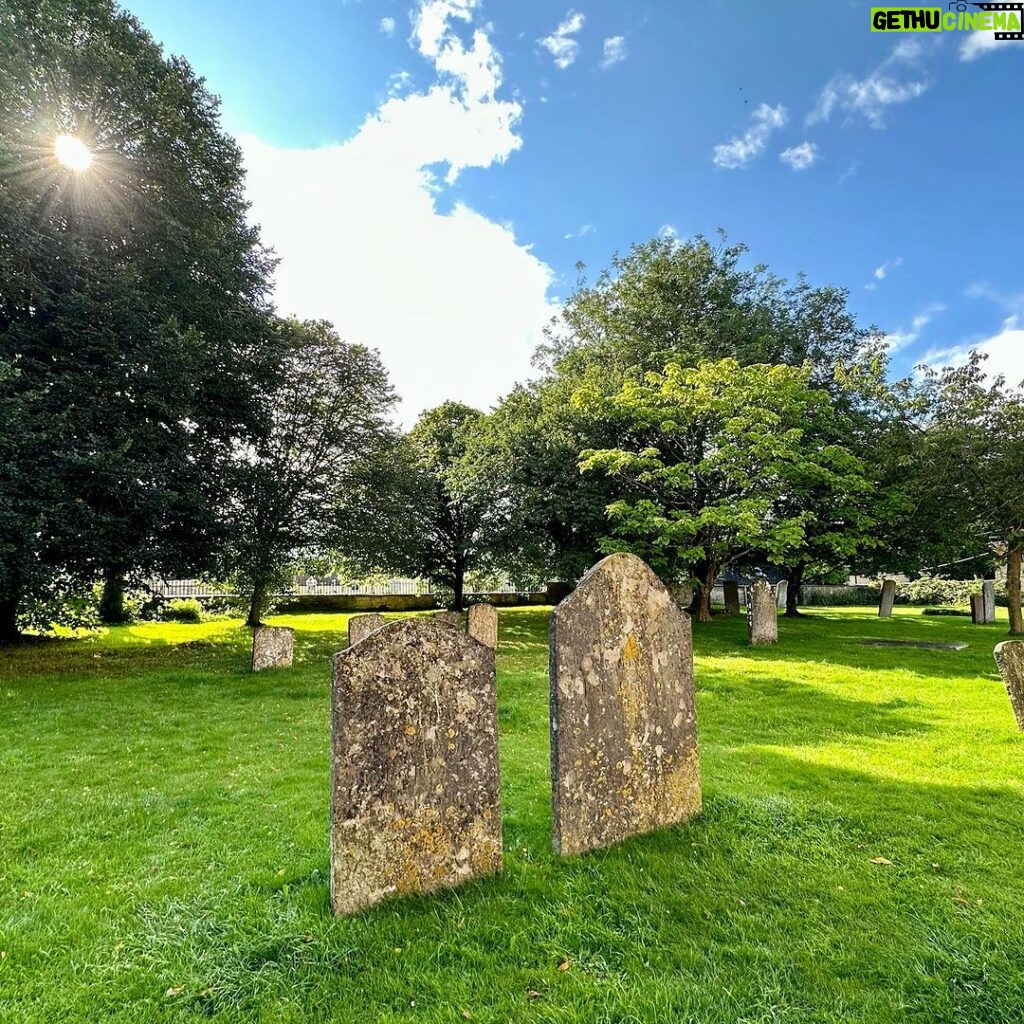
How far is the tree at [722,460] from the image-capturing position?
15797 mm

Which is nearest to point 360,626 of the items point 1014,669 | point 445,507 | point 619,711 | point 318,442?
point 619,711

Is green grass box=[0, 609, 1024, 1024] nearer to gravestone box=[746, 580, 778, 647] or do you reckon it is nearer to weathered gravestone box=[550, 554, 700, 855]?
weathered gravestone box=[550, 554, 700, 855]

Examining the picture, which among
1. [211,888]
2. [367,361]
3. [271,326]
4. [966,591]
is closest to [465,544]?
[367,361]

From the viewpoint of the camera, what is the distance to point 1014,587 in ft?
55.8

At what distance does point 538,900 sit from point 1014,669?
581 cm

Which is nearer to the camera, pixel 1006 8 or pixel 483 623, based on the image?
pixel 1006 8

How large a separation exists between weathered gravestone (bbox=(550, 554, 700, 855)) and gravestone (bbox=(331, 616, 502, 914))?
51cm

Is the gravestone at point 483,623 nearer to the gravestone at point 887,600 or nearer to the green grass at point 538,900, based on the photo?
the green grass at point 538,900

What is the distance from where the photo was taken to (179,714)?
858cm

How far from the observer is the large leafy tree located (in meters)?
10.7

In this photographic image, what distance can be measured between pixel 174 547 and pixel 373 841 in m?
12.1

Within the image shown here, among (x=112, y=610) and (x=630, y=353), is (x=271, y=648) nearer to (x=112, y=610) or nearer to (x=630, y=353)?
(x=112, y=610)

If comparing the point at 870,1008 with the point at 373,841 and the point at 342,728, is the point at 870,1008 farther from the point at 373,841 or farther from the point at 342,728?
the point at 342,728

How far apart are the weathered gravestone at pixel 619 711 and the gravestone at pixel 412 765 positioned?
51 centimetres
